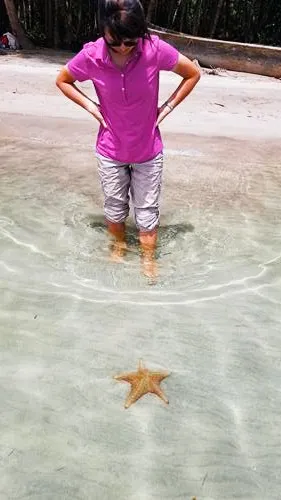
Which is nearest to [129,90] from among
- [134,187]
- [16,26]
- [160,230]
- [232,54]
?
[134,187]

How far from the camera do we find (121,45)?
3074 millimetres

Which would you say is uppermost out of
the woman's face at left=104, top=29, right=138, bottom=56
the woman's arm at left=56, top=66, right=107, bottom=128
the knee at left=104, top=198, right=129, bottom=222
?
the woman's face at left=104, top=29, right=138, bottom=56

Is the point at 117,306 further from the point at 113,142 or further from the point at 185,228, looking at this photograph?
the point at 185,228

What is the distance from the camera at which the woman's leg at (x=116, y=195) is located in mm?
3770

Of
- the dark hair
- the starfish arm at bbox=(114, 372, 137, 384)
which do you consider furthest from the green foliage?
the starfish arm at bbox=(114, 372, 137, 384)

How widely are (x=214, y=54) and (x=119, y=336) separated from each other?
922 centimetres

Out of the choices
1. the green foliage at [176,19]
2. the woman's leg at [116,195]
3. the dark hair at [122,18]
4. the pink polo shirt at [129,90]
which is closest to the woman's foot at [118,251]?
the woman's leg at [116,195]

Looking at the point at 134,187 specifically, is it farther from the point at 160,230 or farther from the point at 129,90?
→ the point at 160,230

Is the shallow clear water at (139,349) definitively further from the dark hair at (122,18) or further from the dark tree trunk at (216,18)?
the dark tree trunk at (216,18)

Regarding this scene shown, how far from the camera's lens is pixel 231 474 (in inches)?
94.0

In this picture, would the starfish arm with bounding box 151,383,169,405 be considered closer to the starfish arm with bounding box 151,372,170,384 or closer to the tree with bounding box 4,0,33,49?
the starfish arm with bounding box 151,372,170,384

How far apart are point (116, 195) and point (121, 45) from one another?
45.4 inches

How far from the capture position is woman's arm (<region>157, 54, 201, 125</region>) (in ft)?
11.3

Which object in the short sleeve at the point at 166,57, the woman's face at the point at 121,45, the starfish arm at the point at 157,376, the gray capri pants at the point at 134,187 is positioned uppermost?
the woman's face at the point at 121,45
